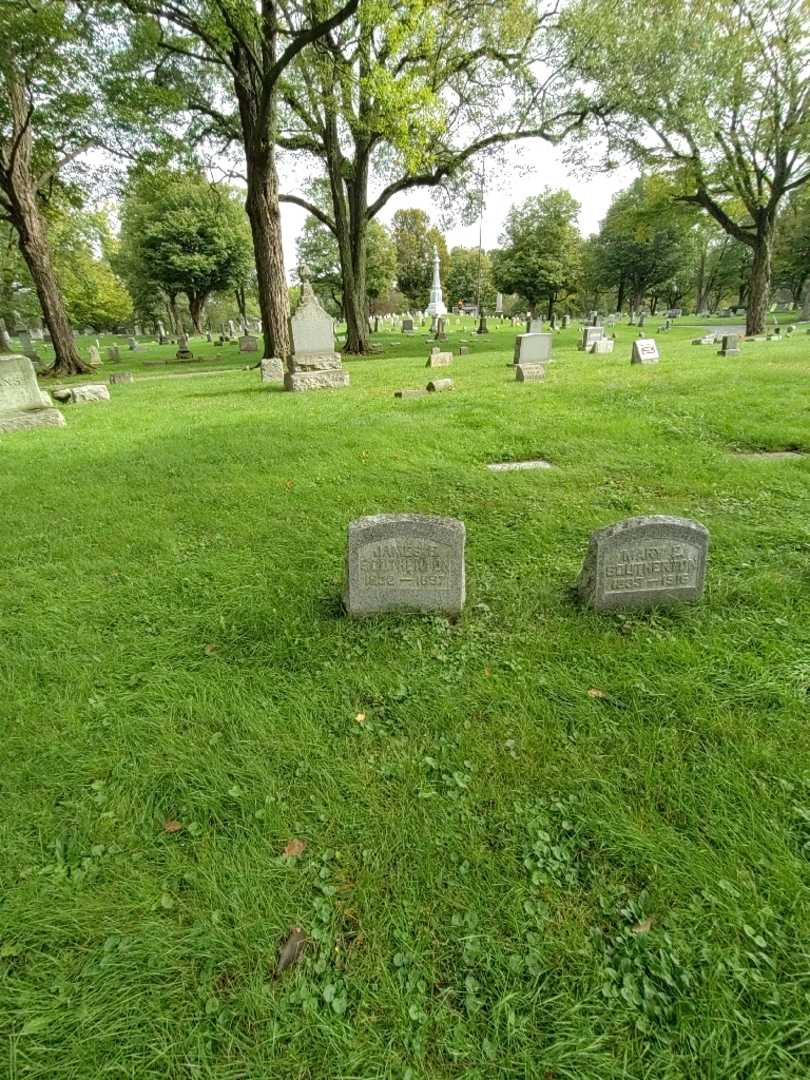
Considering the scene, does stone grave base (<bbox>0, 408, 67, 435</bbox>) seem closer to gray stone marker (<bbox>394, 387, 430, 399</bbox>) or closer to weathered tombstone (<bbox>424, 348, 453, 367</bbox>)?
gray stone marker (<bbox>394, 387, 430, 399</bbox>)

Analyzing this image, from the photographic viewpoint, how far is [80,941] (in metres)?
1.56

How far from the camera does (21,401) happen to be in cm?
865

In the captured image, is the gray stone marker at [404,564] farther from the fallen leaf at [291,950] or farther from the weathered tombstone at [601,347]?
the weathered tombstone at [601,347]

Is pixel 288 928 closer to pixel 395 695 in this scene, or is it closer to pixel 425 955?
pixel 425 955

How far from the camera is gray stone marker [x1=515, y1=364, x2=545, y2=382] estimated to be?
10992mm

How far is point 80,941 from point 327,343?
11474 millimetres

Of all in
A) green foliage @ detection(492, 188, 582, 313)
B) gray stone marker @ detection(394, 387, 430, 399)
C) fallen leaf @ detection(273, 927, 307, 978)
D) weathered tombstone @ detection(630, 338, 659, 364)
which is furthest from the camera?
green foliage @ detection(492, 188, 582, 313)

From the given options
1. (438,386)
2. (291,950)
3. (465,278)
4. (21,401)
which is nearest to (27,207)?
(21,401)

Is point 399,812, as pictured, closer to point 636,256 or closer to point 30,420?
point 30,420

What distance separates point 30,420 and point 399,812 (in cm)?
974

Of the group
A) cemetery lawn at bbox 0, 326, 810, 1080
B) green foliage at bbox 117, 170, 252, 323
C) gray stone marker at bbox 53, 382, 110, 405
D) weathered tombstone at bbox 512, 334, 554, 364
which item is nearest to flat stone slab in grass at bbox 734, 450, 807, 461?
cemetery lawn at bbox 0, 326, 810, 1080

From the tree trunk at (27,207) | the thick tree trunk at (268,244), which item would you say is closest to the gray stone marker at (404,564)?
the thick tree trunk at (268,244)

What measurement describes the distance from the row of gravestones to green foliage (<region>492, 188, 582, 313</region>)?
39780 millimetres

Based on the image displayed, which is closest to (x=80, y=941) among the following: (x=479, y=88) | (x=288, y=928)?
(x=288, y=928)
